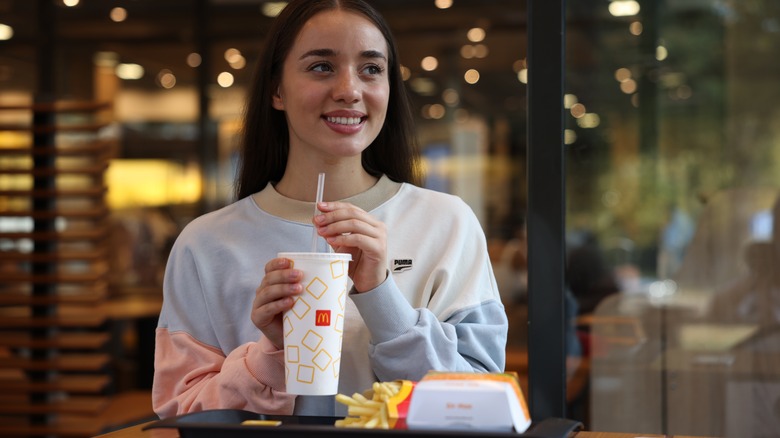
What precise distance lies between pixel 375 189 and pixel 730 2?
294cm

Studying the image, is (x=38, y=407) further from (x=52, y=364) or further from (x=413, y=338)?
(x=413, y=338)

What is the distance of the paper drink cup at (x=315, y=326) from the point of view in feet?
4.30

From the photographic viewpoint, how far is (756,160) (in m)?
4.01

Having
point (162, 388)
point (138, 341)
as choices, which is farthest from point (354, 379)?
point (138, 341)

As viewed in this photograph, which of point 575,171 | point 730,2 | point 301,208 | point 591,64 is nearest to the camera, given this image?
point 301,208

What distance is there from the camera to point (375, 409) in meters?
1.22

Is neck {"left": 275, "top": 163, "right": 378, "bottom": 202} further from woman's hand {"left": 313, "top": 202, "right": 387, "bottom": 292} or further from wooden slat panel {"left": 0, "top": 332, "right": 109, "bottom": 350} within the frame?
wooden slat panel {"left": 0, "top": 332, "right": 109, "bottom": 350}

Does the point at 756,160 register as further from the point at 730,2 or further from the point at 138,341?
the point at 138,341

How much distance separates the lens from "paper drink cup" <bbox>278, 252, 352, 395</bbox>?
4.30 feet

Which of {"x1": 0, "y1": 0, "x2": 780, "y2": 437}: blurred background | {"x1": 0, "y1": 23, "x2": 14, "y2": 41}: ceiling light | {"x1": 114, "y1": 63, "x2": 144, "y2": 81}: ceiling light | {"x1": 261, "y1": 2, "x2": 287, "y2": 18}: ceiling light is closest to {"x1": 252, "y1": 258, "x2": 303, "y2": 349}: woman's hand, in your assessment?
{"x1": 0, "y1": 0, "x2": 780, "y2": 437}: blurred background

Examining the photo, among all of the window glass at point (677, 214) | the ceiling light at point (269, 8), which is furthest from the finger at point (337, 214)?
the ceiling light at point (269, 8)

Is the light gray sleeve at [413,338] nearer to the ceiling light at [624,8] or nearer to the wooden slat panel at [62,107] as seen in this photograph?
the ceiling light at [624,8]

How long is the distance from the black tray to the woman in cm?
19

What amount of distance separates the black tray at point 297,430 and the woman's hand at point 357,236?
23 cm
